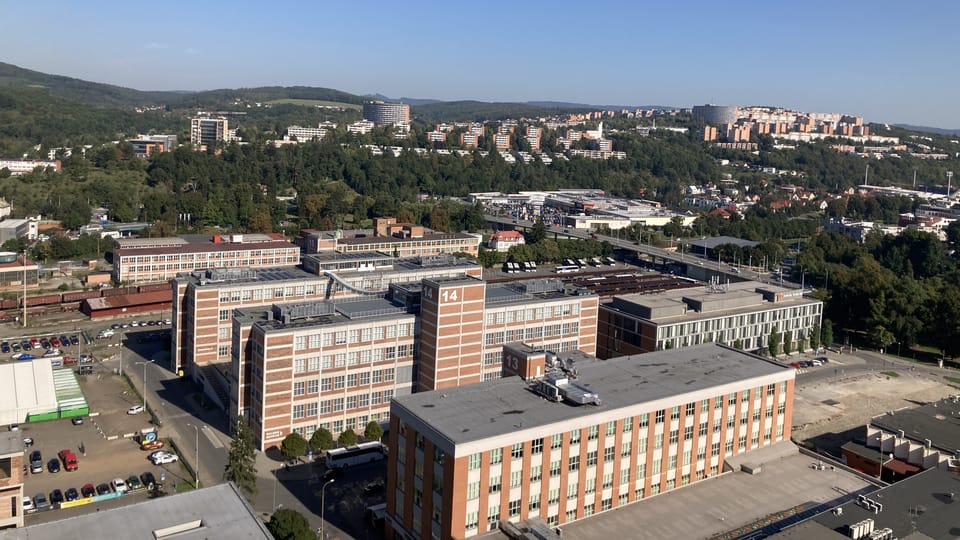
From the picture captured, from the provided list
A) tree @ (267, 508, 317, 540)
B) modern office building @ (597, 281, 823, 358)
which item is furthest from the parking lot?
modern office building @ (597, 281, 823, 358)

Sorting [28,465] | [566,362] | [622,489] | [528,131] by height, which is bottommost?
[28,465]

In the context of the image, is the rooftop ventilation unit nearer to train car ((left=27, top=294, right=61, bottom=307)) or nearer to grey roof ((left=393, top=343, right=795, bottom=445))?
grey roof ((left=393, top=343, right=795, bottom=445))

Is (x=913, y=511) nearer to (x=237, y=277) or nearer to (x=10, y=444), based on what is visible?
(x=10, y=444)

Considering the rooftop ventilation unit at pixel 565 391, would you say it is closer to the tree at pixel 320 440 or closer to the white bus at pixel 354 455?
the white bus at pixel 354 455

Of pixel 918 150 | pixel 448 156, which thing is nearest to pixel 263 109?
pixel 448 156

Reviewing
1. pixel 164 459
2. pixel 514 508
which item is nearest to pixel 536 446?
pixel 514 508

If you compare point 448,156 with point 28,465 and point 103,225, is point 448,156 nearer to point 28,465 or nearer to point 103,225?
point 103,225

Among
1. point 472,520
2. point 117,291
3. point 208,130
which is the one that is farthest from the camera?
point 208,130

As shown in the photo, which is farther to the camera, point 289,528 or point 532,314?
point 532,314
